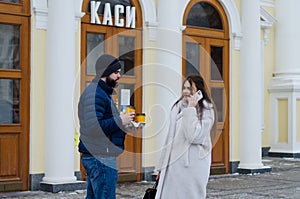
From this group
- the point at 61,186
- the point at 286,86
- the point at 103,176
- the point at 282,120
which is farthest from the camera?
the point at 282,120

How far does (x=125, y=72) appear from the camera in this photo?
11.5 m

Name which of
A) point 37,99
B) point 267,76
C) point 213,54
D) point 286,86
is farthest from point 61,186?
point 267,76

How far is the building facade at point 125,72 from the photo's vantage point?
10164mm

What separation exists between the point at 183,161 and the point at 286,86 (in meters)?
11.5

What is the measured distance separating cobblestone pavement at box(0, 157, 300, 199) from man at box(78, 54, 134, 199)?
386 centimetres

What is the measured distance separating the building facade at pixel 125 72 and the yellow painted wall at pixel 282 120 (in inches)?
162

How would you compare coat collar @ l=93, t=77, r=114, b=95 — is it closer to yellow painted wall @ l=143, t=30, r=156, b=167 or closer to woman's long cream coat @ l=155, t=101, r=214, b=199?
woman's long cream coat @ l=155, t=101, r=214, b=199

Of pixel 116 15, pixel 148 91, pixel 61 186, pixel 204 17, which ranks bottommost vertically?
pixel 61 186

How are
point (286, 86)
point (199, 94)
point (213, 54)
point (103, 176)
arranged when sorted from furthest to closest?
point (286, 86)
point (213, 54)
point (199, 94)
point (103, 176)

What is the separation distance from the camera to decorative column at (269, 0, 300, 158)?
17.6 m

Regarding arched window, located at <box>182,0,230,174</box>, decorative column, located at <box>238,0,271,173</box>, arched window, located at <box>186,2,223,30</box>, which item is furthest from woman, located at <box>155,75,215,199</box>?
decorative column, located at <box>238,0,271,173</box>

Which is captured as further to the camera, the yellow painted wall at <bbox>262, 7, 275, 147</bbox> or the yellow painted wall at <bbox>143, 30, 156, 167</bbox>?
the yellow painted wall at <bbox>262, 7, 275, 147</bbox>

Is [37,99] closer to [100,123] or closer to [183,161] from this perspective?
[183,161]

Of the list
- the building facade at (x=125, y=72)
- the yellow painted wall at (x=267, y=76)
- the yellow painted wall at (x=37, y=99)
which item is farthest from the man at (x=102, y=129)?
the yellow painted wall at (x=267, y=76)
